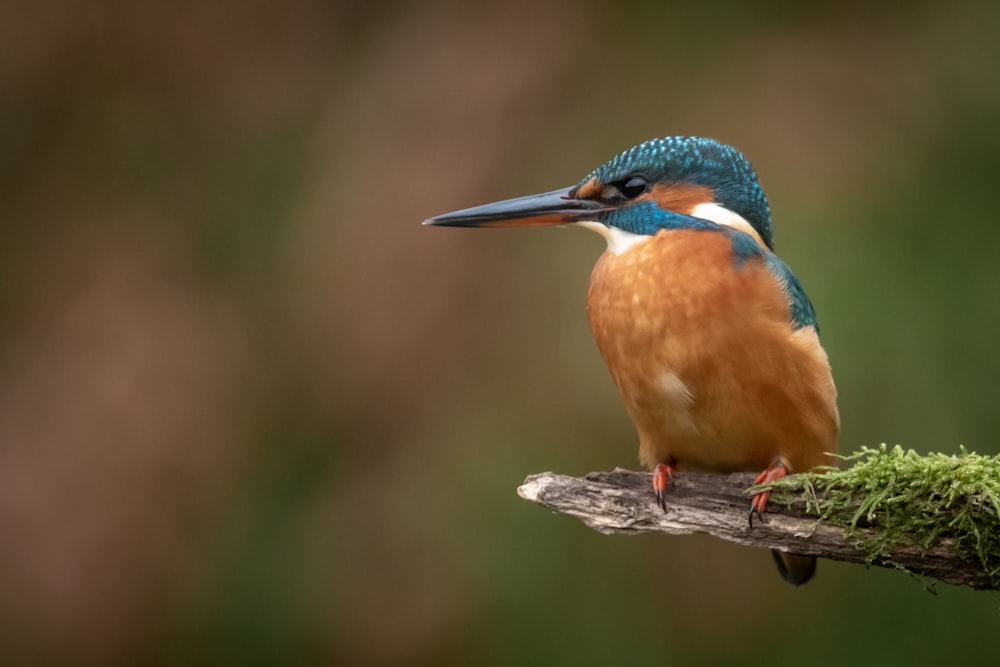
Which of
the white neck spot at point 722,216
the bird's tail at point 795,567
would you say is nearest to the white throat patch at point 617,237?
the white neck spot at point 722,216

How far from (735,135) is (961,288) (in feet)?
3.23

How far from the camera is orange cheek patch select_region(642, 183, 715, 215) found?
2.58 metres

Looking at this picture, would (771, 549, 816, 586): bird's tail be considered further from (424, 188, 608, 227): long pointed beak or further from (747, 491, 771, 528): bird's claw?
(424, 188, 608, 227): long pointed beak

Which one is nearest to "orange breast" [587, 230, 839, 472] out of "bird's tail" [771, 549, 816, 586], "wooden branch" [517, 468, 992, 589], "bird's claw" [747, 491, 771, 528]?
"wooden branch" [517, 468, 992, 589]

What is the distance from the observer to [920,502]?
78.2 inches

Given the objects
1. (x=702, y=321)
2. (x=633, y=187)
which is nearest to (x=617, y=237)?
(x=633, y=187)

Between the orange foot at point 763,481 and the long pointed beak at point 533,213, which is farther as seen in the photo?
the long pointed beak at point 533,213

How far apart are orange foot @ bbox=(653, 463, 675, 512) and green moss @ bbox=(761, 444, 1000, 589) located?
31cm

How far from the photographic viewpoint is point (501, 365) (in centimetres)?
419

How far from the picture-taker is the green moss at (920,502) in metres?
1.93

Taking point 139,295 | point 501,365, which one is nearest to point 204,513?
point 139,295

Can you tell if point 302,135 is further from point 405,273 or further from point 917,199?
point 917,199

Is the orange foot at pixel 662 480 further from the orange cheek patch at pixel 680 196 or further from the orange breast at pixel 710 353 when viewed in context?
the orange cheek patch at pixel 680 196

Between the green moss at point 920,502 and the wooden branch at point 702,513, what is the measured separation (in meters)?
0.03
